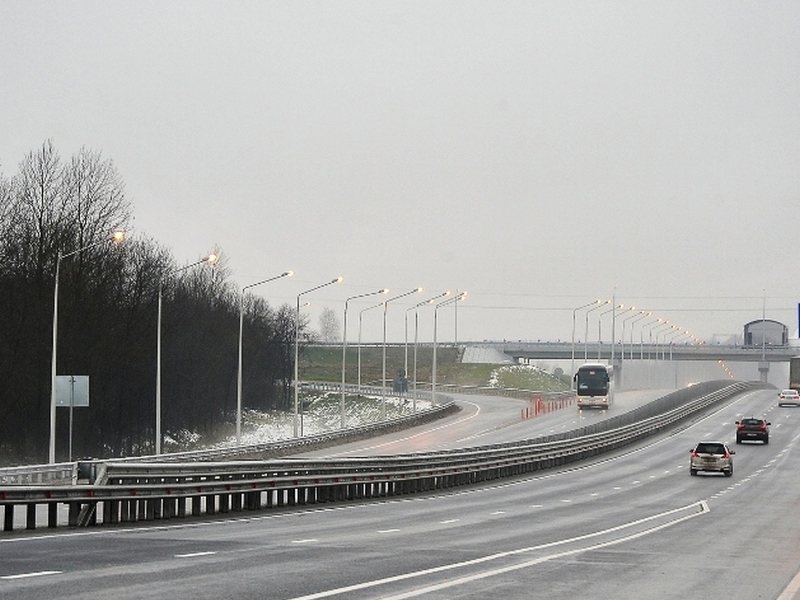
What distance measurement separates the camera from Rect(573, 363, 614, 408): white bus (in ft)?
357

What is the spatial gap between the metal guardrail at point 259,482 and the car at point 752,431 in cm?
1826

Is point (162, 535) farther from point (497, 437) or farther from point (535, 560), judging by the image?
point (497, 437)

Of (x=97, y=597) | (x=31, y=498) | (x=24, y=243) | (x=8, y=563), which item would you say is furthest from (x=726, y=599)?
(x=24, y=243)

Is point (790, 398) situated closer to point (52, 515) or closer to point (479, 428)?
point (479, 428)

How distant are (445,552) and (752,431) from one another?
5949cm

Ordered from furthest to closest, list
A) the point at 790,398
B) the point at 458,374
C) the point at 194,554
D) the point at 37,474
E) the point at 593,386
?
the point at 458,374 → the point at 790,398 → the point at 593,386 → the point at 37,474 → the point at 194,554

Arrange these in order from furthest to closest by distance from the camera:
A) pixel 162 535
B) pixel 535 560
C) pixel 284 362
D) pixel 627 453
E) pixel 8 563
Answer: pixel 284 362, pixel 627 453, pixel 162 535, pixel 535 560, pixel 8 563

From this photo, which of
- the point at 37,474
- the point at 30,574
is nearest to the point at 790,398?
the point at 37,474

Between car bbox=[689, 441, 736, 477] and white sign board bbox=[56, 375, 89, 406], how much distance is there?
2395 cm

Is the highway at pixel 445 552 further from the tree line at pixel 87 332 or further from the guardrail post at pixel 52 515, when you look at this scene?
the tree line at pixel 87 332

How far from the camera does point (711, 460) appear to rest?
57.9 meters

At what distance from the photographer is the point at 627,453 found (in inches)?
2857

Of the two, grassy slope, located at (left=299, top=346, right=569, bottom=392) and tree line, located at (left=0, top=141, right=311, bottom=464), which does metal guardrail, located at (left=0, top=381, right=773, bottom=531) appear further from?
grassy slope, located at (left=299, top=346, right=569, bottom=392)

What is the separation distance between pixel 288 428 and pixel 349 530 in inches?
3596
